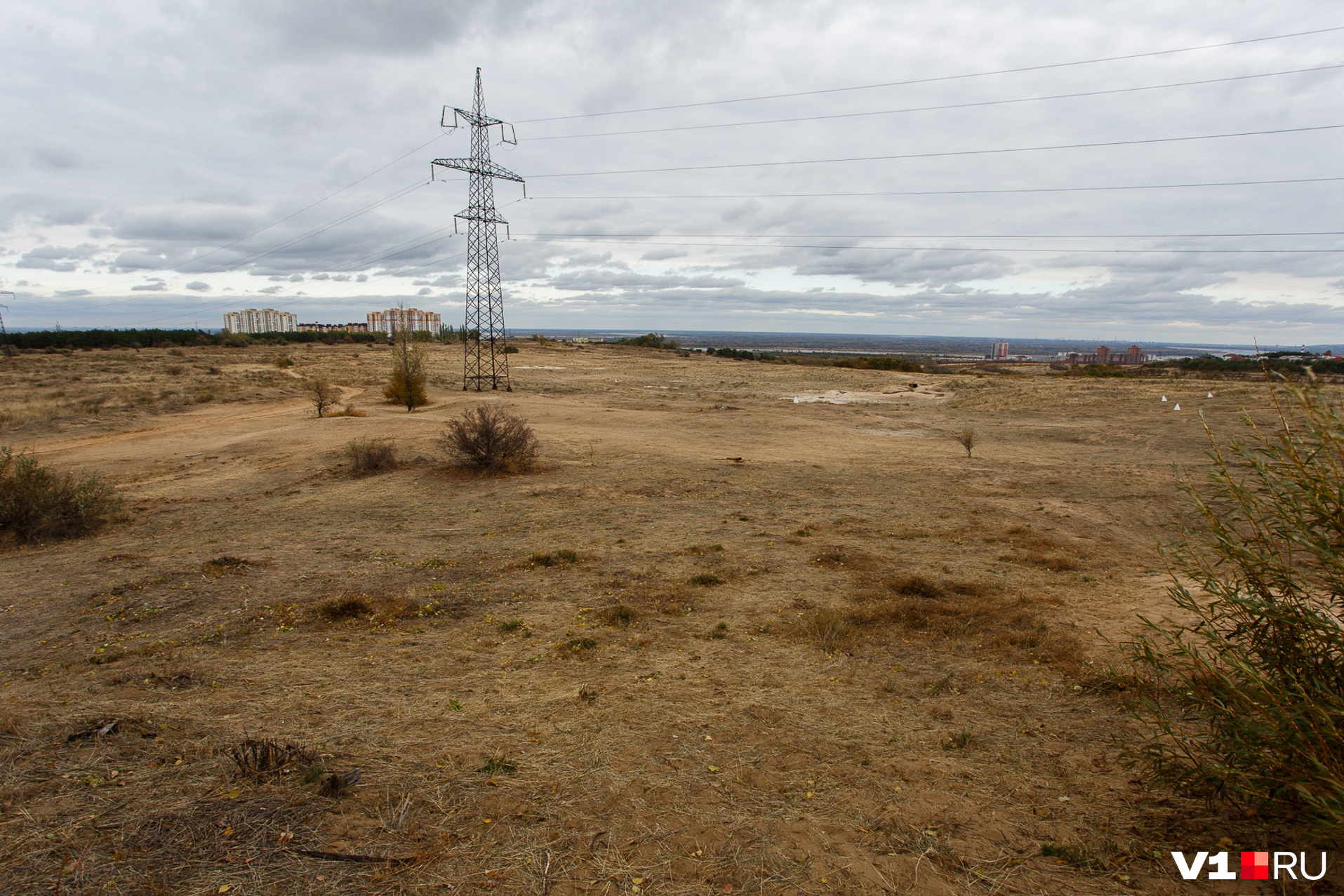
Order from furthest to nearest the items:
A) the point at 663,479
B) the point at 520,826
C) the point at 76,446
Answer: the point at 76,446
the point at 663,479
the point at 520,826

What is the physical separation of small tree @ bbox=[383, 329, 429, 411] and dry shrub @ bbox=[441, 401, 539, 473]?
13499mm

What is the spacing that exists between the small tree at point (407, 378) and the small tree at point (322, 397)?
2251 mm

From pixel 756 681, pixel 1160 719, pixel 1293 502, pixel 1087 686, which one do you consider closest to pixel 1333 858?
pixel 1160 719

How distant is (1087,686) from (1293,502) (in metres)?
2.95

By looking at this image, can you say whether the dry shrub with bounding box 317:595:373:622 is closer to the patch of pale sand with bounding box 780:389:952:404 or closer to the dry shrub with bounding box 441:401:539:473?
the dry shrub with bounding box 441:401:539:473

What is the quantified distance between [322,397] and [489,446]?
1363cm

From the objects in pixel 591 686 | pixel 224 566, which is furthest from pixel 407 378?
pixel 591 686

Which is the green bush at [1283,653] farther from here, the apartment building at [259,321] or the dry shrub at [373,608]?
the apartment building at [259,321]

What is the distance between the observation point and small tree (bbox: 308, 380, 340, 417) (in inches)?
979

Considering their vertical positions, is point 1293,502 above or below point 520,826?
above

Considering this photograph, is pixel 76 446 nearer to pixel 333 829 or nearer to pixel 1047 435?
pixel 333 829

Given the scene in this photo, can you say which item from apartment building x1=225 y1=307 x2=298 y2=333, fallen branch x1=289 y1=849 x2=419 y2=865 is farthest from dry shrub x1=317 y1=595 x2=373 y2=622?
apartment building x1=225 y1=307 x2=298 y2=333

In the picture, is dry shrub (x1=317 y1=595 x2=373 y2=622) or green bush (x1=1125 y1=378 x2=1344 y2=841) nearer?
green bush (x1=1125 y1=378 x2=1344 y2=841)

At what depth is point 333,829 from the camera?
12.8 feet
